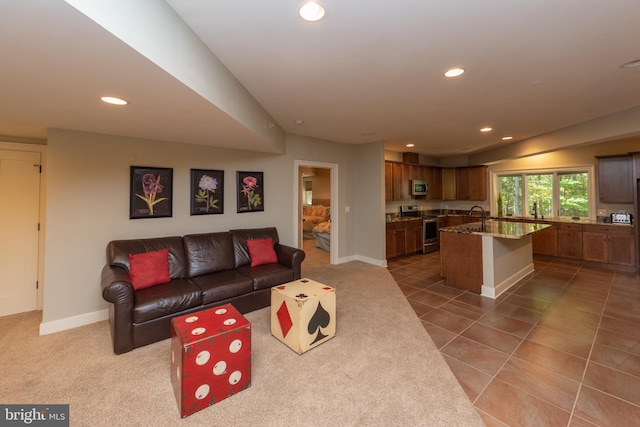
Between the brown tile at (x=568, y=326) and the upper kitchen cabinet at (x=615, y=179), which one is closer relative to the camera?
the brown tile at (x=568, y=326)

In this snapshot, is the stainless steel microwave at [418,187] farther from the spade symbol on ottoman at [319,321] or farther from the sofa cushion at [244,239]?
the spade symbol on ottoman at [319,321]

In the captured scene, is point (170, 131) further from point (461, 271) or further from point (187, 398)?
point (461, 271)

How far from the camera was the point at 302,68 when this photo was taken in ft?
7.63

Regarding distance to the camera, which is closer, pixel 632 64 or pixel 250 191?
pixel 632 64

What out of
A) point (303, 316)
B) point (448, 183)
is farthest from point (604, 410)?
point (448, 183)

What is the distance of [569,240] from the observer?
5.50 meters

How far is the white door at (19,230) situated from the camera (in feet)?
10.4

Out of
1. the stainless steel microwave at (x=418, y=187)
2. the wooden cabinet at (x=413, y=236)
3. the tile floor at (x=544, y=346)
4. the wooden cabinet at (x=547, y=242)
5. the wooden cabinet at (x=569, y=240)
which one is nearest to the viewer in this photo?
the tile floor at (x=544, y=346)

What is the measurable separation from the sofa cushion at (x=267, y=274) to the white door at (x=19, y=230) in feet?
8.29

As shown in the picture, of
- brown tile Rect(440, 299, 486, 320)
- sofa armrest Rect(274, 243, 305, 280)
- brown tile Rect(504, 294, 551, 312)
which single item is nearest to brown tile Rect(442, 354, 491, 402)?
brown tile Rect(440, 299, 486, 320)

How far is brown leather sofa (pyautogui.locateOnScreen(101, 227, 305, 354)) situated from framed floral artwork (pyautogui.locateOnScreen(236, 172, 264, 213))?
423 millimetres

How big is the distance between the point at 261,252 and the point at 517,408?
309 centimetres

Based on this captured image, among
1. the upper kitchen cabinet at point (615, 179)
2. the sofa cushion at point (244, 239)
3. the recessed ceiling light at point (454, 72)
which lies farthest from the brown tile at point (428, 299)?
the upper kitchen cabinet at point (615, 179)

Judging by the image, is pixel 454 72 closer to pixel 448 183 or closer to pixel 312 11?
pixel 312 11
